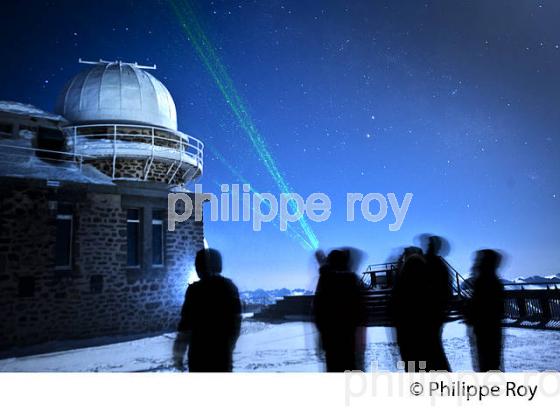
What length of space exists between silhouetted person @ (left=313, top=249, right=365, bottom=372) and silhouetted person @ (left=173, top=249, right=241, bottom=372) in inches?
22.9

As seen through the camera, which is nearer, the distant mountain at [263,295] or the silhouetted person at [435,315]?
the silhouetted person at [435,315]

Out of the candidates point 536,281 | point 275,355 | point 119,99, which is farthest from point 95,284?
point 536,281

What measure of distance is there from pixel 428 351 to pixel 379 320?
213cm

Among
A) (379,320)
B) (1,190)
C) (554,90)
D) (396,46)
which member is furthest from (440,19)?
(1,190)

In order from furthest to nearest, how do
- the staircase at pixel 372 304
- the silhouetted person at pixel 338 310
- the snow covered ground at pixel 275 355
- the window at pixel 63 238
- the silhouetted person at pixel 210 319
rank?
the staircase at pixel 372 304 → the window at pixel 63 238 → the snow covered ground at pixel 275 355 → the silhouetted person at pixel 338 310 → the silhouetted person at pixel 210 319

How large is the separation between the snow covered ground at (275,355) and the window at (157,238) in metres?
0.83

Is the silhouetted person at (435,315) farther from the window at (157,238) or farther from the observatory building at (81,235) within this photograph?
the window at (157,238)

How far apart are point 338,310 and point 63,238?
10.4ft

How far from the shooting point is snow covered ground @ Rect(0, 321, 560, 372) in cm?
385

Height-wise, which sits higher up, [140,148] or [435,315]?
[140,148]

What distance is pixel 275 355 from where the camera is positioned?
13.4 feet

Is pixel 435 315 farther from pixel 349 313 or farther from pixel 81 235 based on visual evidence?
pixel 81 235

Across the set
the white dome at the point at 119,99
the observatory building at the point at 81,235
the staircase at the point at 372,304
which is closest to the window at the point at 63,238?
the observatory building at the point at 81,235

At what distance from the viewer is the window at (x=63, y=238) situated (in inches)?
169
